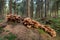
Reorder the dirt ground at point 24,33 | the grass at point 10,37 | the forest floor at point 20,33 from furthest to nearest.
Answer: the dirt ground at point 24,33
the forest floor at point 20,33
the grass at point 10,37

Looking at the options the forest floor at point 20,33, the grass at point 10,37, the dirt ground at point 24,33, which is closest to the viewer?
the grass at point 10,37

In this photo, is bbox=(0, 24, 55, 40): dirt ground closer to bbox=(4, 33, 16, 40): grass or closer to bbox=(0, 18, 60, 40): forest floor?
bbox=(0, 18, 60, 40): forest floor

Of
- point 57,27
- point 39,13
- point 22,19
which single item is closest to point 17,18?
point 22,19

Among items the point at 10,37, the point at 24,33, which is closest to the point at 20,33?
the point at 24,33

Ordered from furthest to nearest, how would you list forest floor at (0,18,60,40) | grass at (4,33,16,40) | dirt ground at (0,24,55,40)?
1. dirt ground at (0,24,55,40)
2. forest floor at (0,18,60,40)
3. grass at (4,33,16,40)

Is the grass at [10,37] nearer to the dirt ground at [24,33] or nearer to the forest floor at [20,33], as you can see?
the forest floor at [20,33]

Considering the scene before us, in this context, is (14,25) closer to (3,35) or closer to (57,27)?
(3,35)

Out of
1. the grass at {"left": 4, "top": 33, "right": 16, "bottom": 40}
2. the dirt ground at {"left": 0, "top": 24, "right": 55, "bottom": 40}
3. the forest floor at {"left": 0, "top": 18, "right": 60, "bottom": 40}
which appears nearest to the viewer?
the grass at {"left": 4, "top": 33, "right": 16, "bottom": 40}

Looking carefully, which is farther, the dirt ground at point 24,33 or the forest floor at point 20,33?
the dirt ground at point 24,33

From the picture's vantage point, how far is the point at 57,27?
34.7 feet

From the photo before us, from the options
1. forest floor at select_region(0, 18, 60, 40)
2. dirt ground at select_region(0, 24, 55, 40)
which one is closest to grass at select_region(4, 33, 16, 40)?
forest floor at select_region(0, 18, 60, 40)

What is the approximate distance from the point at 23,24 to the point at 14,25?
0.42m

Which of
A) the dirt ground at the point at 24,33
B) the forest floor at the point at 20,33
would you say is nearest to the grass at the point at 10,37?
the forest floor at the point at 20,33

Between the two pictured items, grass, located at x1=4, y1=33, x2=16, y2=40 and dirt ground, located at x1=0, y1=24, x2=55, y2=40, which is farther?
dirt ground, located at x1=0, y1=24, x2=55, y2=40
